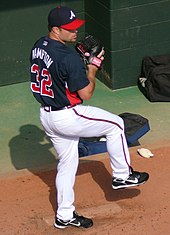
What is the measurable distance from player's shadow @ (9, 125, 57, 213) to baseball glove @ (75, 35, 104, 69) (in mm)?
1561

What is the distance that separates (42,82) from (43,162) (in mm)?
2014

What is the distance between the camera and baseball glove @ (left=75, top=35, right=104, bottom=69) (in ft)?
21.9

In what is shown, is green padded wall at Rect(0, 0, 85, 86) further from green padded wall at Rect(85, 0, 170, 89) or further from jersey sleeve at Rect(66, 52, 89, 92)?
jersey sleeve at Rect(66, 52, 89, 92)

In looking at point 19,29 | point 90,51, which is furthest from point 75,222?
point 19,29

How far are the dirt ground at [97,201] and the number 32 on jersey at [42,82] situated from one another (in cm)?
129

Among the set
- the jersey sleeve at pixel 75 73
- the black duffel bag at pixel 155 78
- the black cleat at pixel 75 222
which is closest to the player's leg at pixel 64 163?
the black cleat at pixel 75 222

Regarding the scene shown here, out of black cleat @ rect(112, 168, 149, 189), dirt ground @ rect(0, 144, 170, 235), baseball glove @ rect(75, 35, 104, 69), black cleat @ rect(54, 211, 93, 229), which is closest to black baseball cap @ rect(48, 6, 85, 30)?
baseball glove @ rect(75, 35, 104, 69)

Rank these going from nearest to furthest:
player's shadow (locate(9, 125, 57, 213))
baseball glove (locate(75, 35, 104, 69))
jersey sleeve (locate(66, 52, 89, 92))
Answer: jersey sleeve (locate(66, 52, 89, 92)) < baseball glove (locate(75, 35, 104, 69)) < player's shadow (locate(9, 125, 57, 213))

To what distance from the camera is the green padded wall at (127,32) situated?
966cm

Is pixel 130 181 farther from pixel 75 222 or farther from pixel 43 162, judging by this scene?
pixel 43 162

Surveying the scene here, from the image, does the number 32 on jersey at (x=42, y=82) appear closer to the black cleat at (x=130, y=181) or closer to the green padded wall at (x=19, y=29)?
the black cleat at (x=130, y=181)

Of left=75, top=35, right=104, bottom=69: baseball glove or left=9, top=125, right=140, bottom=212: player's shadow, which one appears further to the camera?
left=9, top=125, right=140, bottom=212: player's shadow

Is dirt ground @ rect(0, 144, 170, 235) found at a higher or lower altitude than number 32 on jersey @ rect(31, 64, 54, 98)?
lower

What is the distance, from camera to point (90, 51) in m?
6.70
